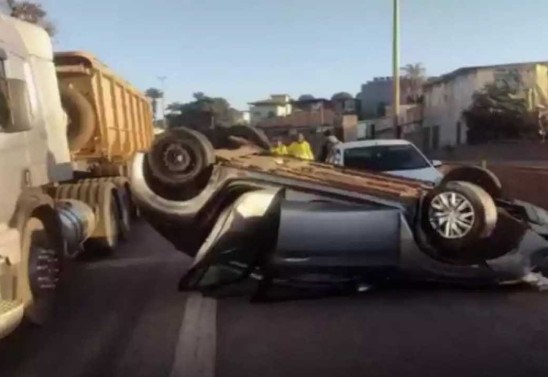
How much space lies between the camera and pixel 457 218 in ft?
29.5

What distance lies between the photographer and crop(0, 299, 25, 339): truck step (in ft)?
22.0

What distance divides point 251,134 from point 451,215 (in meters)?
3.93

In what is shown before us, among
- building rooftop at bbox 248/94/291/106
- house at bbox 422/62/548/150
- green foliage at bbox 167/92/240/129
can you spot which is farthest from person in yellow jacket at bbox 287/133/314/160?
building rooftop at bbox 248/94/291/106

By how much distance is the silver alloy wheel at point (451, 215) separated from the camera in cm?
895

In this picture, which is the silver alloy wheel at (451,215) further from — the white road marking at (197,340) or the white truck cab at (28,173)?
the white truck cab at (28,173)

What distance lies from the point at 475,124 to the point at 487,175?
149 ft

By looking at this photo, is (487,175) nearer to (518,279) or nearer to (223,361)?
(518,279)

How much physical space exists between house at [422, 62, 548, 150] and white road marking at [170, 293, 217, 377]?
46.9 m

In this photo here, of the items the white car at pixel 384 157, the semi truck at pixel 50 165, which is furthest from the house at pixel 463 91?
the semi truck at pixel 50 165

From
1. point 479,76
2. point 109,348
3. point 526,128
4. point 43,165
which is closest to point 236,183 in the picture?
point 43,165

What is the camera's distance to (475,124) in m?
54.7

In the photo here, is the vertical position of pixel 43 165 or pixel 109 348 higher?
pixel 43 165

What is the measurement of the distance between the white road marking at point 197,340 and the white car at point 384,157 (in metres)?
6.78

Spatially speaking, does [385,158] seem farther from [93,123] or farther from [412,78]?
[412,78]
